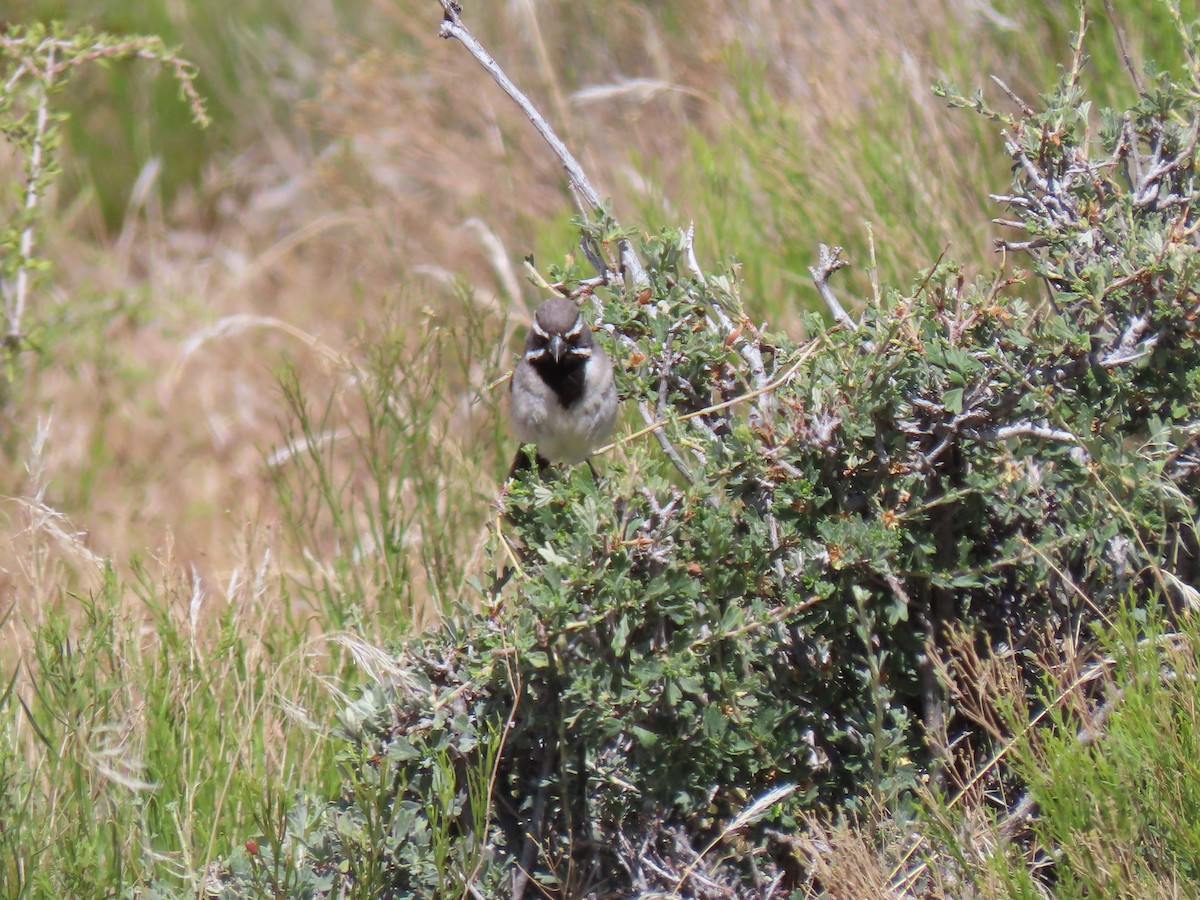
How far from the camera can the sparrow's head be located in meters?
4.05

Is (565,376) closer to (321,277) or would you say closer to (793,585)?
(793,585)

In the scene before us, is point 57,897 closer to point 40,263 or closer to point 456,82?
point 40,263

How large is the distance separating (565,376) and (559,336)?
0.21 metres

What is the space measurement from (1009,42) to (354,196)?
3.84m

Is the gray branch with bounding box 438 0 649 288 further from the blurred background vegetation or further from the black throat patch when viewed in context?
the black throat patch

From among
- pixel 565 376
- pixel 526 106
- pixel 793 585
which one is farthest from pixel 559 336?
pixel 793 585

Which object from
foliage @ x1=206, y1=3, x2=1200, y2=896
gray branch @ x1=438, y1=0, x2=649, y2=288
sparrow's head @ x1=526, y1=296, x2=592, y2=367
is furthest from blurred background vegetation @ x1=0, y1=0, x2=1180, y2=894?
gray branch @ x1=438, y1=0, x2=649, y2=288

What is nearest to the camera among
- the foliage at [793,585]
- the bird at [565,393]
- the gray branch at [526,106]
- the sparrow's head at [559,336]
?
the foliage at [793,585]

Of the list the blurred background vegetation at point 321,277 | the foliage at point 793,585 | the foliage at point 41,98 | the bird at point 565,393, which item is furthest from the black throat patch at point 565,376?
the foliage at point 41,98

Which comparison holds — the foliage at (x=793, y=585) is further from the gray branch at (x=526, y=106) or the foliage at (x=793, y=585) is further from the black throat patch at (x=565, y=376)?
the black throat patch at (x=565, y=376)

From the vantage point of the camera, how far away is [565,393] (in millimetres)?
4195

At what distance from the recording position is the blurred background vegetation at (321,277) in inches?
133

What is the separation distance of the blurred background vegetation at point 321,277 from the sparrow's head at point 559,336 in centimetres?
15

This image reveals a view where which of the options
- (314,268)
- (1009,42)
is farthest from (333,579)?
(314,268)
